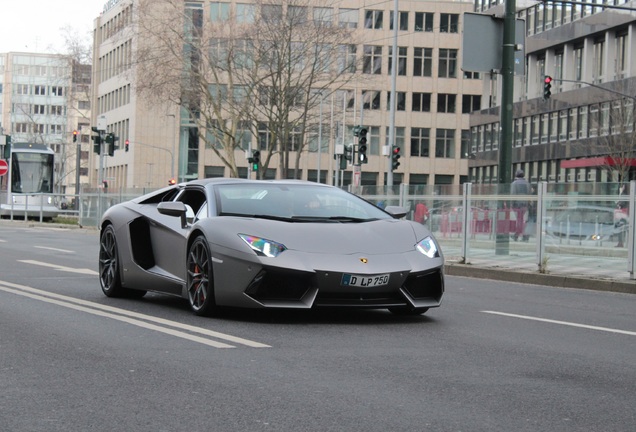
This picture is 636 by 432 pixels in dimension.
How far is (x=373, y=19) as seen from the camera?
95000 mm

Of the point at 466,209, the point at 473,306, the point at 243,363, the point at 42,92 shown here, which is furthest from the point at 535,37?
the point at 42,92

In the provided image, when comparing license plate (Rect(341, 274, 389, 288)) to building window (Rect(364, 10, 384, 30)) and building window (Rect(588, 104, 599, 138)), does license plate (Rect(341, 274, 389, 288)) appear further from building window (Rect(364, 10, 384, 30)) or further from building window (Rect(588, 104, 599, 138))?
building window (Rect(364, 10, 384, 30))

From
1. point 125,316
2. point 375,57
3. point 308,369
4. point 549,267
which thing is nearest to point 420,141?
point 375,57

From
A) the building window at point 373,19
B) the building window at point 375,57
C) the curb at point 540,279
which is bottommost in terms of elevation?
the curb at point 540,279

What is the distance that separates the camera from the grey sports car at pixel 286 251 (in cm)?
938

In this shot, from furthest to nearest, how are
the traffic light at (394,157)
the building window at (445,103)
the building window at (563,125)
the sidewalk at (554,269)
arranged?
the building window at (445,103) < the building window at (563,125) < the traffic light at (394,157) < the sidewalk at (554,269)

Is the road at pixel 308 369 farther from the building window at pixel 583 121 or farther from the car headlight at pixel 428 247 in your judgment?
the building window at pixel 583 121

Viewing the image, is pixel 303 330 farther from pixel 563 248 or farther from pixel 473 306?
pixel 563 248

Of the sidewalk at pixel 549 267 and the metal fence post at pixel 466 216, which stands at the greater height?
the metal fence post at pixel 466 216

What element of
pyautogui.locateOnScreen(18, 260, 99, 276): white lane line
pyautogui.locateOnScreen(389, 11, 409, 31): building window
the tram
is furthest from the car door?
pyautogui.locateOnScreen(389, 11, 409, 31): building window

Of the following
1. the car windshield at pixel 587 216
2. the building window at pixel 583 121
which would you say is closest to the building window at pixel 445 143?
the building window at pixel 583 121

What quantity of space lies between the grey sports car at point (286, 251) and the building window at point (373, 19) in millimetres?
84584

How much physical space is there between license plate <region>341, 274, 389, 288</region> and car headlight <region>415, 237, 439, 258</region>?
1.84ft

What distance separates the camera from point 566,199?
18547mm
